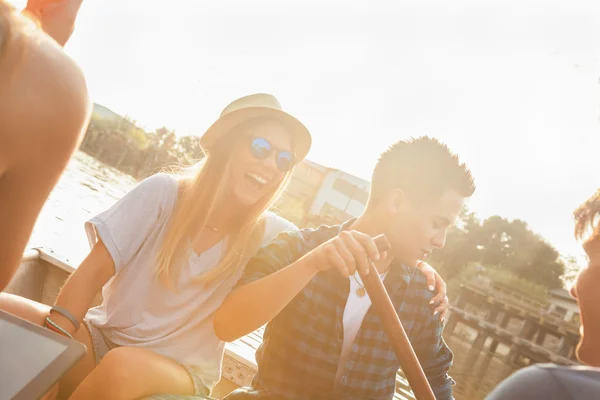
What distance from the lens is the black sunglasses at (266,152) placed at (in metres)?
2.64

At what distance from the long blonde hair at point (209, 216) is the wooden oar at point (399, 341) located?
103 cm

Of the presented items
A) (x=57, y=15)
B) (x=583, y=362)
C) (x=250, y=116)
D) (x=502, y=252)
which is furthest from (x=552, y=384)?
(x=502, y=252)

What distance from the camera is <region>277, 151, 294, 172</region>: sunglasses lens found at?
2.72 meters

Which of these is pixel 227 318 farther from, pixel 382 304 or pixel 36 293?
pixel 36 293

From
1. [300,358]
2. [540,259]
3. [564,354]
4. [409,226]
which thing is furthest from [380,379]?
[540,259]

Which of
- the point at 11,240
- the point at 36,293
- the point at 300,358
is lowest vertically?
the point at 36,293

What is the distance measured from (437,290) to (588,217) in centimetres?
125

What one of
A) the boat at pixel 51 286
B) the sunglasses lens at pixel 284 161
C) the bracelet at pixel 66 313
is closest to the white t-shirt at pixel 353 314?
the sunglasses lens at pixel 284 161

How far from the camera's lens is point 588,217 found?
1.60 metres

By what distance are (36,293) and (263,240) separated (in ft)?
7.07

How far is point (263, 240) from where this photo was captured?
109 inches

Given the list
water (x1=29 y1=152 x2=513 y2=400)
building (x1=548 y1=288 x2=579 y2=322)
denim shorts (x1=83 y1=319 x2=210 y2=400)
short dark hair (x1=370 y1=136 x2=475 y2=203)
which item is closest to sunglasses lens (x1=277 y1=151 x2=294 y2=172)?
short dark hair (x1=370 y1=136 x2=475 y2=203)

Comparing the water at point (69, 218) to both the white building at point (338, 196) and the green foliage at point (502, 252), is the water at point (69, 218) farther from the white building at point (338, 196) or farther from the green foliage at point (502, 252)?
the green foliage at point (502, 252)

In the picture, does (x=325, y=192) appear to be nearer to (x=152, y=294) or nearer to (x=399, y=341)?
(x=152, y=294)
